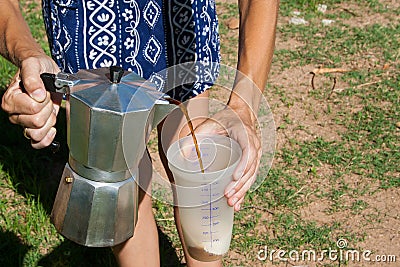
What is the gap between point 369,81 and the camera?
389cm

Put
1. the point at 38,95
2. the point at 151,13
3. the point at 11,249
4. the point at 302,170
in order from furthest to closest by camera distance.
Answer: the point at 302,170 < the point at 11,249 < the point at 151,13 < the point at 38,95

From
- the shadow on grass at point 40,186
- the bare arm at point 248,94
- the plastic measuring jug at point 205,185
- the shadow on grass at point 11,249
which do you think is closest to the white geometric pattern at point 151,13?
the bare arm at point 248,94

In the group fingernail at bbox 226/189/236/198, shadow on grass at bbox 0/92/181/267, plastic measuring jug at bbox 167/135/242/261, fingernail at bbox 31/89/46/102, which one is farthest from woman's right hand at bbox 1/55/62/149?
shadow on grass at bbox 0/92/181/267

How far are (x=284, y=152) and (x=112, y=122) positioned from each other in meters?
1.98

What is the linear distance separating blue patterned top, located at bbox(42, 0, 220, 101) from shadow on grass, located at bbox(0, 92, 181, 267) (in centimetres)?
95

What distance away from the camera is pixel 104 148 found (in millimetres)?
1520

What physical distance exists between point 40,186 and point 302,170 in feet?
3.96

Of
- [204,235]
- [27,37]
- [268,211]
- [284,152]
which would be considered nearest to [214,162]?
[204,235]

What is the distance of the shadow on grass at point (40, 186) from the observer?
273 centimetres

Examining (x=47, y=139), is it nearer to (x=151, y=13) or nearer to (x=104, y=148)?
→ (x=104, y=148)

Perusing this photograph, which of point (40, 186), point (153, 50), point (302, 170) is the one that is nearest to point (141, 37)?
point (153, 50)

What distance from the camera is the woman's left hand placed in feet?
4.96

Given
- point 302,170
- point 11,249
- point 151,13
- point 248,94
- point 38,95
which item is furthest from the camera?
point 302,170

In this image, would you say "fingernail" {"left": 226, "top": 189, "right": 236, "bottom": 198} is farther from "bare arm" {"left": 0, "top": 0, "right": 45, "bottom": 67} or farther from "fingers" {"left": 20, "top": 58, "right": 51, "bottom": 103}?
"bare arm" {"left": 0, "top": 0, "right": 45, "bottom": 67}
